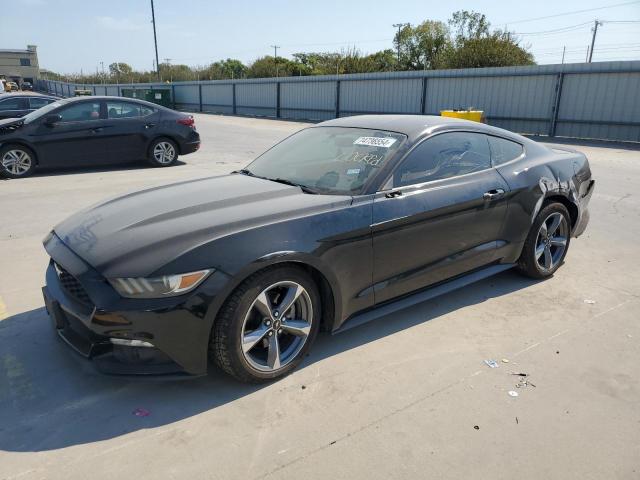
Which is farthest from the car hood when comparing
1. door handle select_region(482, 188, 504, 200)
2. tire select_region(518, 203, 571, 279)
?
tire select_region(518, 203, 571, 279)

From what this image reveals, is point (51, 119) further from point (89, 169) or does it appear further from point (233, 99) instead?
point (233, 99)

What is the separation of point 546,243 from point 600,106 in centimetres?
1638

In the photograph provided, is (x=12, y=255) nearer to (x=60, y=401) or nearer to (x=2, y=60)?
(x=60, y=401)

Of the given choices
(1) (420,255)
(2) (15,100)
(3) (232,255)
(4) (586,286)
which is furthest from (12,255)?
(2) (15,100)

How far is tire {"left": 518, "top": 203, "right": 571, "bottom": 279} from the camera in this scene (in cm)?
436

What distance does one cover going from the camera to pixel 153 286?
254 cm

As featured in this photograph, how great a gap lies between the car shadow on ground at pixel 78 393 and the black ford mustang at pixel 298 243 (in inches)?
9.3

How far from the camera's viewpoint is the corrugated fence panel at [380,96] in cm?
2439

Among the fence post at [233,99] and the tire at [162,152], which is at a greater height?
the fence post at [233,99]

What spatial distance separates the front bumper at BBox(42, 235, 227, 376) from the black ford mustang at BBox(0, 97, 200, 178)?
7.89m

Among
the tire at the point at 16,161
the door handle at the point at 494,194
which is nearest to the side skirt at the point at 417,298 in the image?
the door handle at the point at 494,194

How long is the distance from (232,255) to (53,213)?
5.13m

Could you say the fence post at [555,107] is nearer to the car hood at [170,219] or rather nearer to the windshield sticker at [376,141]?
the windshield sticker at [376,141]

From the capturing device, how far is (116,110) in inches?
393
